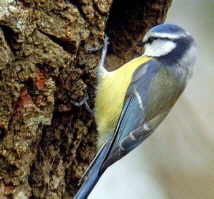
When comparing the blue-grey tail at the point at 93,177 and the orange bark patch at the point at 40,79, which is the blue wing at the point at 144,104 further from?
the orange bark patch at the point at 40,79

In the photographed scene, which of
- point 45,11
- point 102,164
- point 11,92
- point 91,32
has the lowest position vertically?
point 102,164

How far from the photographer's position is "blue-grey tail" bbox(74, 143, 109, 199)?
5.81 ft

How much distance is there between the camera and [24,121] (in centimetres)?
168

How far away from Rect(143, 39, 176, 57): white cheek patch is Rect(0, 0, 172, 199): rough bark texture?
0.34 metres

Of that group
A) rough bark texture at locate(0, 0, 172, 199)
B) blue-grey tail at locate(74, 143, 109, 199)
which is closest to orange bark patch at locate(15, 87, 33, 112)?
rough bark texture at locate(0, 0, 172, 199)

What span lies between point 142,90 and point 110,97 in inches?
6.8

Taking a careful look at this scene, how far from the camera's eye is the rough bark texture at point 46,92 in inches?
64.3

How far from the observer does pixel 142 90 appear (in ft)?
6.84

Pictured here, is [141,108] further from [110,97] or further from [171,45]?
[171,45]

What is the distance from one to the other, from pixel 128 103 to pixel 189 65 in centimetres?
45

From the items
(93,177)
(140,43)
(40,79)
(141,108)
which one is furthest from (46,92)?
(140,43)

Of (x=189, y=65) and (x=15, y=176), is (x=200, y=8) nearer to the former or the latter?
(x=189, y=65)

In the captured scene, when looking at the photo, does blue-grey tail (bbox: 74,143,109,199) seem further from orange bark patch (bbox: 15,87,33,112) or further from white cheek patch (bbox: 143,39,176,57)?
white cheek patch (bbox: 143,39,176,57)

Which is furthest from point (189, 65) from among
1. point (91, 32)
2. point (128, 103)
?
point (91, 32)
